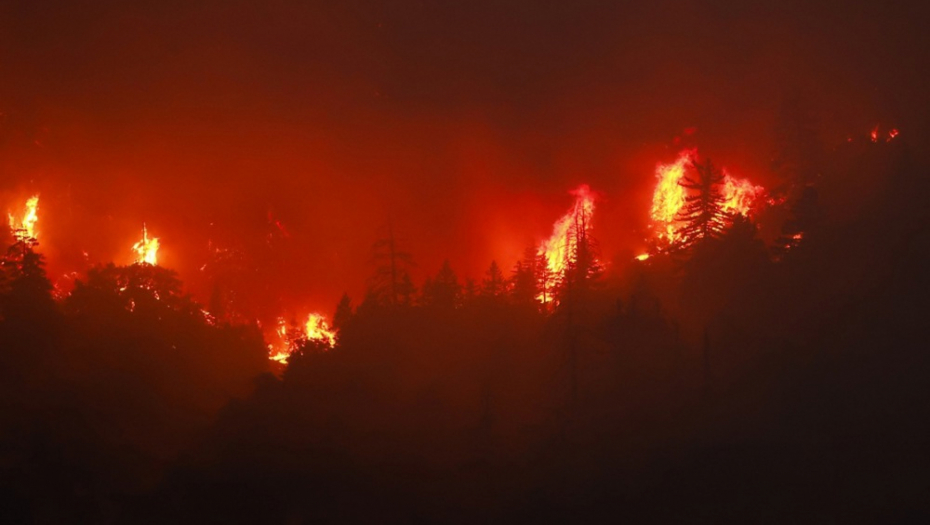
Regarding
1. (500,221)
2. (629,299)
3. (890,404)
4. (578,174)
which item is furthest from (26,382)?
(578,174)

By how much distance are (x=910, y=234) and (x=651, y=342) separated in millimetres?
19516

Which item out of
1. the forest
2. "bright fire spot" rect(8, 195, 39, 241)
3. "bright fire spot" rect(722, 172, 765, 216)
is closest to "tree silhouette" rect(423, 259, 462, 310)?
the forest

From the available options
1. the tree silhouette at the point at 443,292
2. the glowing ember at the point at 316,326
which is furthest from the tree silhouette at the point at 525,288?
the glowing ember at the point at 316,326

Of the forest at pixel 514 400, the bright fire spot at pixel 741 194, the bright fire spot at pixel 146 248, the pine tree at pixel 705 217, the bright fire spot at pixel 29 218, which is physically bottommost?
the forest at pixel 514 400

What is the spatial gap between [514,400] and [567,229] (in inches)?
1623

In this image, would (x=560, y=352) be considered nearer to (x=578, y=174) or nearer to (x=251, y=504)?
(x=251, y=504)

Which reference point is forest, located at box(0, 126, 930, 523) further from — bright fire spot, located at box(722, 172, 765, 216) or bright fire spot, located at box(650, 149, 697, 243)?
bright fire spot, located at box(650, 149, 697, 243)

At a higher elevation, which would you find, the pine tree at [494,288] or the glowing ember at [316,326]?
the glowing ember at [316,326]

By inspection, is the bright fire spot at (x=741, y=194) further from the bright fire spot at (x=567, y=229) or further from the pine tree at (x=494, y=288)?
the pine tree at (x=494, y=288)

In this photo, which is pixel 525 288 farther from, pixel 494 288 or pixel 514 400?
pixel 514 400

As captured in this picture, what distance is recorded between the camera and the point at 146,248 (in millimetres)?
103438

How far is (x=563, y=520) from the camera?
4388 cm

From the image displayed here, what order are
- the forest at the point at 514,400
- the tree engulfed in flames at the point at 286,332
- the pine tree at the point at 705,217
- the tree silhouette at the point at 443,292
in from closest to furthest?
1. the forest at the point at 514,400
2. the tree silhouette at the point at 443,292
3. the pine tree at the point at 705,217
4. the tree engulfed in flames at the point at 286,332

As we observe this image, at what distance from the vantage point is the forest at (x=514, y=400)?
43844 millimetres
